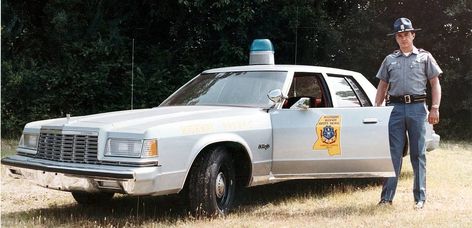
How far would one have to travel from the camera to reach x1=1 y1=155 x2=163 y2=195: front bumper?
4422 millimetres

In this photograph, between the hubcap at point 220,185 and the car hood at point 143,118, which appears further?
the hubcap at point 220,185

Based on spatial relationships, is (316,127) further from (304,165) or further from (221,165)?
(221,165)

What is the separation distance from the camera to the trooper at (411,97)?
5473 millimetres

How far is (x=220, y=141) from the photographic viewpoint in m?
5.03

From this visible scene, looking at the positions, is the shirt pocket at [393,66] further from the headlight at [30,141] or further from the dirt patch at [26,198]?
the dirt patch at [26,198]

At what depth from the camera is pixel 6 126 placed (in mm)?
14125

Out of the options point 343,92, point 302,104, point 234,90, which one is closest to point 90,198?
point 234,90

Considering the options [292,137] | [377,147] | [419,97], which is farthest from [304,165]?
[419,97]

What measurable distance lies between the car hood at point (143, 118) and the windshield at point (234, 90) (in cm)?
20

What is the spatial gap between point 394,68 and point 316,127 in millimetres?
910

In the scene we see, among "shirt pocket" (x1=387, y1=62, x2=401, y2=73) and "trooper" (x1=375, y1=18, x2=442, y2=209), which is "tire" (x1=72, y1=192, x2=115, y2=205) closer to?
"trooper" (x1=375, y1=18, x2=442, y2=209)

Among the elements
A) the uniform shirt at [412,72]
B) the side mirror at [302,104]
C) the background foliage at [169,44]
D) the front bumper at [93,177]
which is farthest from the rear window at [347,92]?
the background foliage at [169,44]

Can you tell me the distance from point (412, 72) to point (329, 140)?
990 mm

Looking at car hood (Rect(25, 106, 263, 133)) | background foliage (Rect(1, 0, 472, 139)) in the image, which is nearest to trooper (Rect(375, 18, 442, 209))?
car hood (Rect(25, 106, 263, 133))
